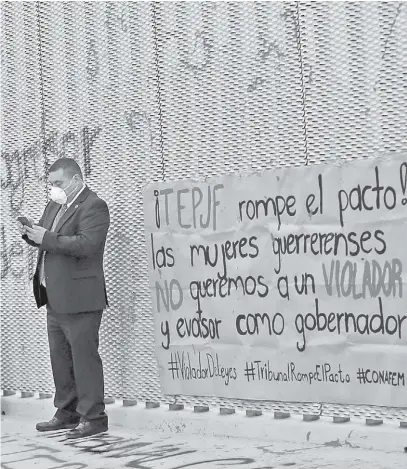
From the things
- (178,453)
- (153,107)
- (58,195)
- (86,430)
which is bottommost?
(178,453)

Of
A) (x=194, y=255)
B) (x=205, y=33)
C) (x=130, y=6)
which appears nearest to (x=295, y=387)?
(x=194, y=255)

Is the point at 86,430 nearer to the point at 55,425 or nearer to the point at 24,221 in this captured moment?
the point at 55,425

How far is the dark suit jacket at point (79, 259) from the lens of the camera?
7.09m

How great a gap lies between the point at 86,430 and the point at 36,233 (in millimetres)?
1284

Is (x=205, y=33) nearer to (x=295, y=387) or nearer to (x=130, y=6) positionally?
(x=130, y=6)

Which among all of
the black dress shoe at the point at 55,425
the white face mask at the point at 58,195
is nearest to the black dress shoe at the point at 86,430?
the black dress shoe at the point at 55,425

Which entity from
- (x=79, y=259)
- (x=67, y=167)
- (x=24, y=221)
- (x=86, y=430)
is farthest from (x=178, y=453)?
(x=67, y=167)

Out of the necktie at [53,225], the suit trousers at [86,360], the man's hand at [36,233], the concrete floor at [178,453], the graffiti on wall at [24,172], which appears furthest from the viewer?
the graffiti on wall at [24,172]

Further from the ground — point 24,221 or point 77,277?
point 24,221

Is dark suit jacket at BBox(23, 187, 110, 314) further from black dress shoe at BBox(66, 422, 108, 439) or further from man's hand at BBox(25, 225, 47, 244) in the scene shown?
black dress shoe at BBox(66, 422, 108, 439)

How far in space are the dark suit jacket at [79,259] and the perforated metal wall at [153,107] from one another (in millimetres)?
367

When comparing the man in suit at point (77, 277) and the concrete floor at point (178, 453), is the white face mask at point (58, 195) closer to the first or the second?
the man in suit at point (77, 277)

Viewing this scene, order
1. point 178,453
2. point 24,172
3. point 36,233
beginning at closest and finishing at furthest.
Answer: point 178,453, point 36,233, point 24,172

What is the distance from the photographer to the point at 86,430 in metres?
7.21
